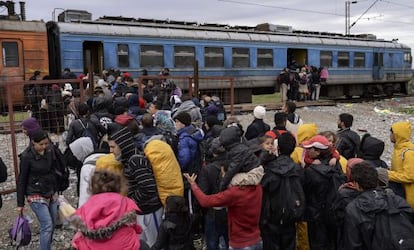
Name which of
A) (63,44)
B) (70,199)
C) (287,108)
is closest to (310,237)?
(287,108)

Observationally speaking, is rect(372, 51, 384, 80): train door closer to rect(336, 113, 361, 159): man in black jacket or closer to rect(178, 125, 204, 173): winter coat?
rect(336, 113, 361, 159): man in black jacket

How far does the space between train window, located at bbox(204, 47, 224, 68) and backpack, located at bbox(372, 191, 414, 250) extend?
15.2m

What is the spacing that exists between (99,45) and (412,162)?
42.7 ft

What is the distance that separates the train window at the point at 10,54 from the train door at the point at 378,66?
64.1 feet

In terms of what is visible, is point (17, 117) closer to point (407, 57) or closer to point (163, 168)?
point (163, 168)

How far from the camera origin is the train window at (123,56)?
1562 cm

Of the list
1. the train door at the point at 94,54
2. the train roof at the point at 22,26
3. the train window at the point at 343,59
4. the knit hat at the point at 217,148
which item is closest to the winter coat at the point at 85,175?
the knit hat at the point at 217,148

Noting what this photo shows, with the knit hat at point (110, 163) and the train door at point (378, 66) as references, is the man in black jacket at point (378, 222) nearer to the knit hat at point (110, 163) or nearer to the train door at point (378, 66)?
the knit hat at point (110, 163)

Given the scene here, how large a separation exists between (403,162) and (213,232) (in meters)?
2.07

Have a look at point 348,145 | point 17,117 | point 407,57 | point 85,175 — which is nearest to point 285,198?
point 85,175

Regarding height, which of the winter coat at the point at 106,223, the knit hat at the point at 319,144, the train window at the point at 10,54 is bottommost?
the winter coat at the point at 106,223

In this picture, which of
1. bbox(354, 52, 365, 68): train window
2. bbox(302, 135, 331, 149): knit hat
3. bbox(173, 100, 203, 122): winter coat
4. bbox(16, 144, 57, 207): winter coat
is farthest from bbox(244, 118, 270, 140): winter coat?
bbox(354, 52, 365, 68): train window

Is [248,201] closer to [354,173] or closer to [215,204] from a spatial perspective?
[215,204]

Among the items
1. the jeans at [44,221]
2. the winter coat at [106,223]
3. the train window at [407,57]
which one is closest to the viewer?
the winter coat at [106,223]
